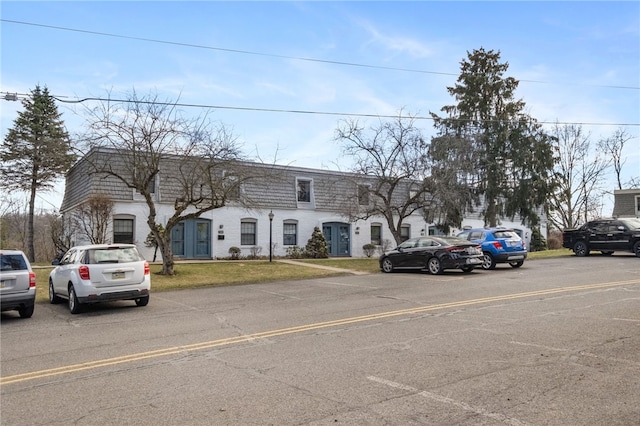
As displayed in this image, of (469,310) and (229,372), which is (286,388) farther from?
(469,310)

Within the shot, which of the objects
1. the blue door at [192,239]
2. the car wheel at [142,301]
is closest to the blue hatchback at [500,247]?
the car wheel at [142,301]

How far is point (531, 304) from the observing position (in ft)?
35.5

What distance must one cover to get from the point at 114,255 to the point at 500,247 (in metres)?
14.2

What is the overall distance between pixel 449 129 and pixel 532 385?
3257cm

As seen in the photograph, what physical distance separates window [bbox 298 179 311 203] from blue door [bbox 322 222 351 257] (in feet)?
6.86

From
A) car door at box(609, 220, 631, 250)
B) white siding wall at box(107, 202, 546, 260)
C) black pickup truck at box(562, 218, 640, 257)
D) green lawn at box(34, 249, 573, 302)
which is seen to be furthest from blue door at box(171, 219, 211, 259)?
car door at box(609, 220, 631, 250)

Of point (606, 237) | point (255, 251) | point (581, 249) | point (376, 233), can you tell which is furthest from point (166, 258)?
point (606, 237)

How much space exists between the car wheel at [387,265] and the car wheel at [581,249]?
448 inches

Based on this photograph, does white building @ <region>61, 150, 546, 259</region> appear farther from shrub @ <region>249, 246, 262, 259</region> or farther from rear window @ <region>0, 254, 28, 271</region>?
rear window @ <region>0, 254, 28, 271</region>

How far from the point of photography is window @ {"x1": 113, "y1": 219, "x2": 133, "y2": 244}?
2620 centimetres

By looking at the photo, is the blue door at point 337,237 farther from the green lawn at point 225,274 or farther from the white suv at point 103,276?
the white suv at point 103,276

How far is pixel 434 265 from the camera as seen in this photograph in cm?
1847

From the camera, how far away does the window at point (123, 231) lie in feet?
86.0

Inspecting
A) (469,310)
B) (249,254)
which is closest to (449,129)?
(249,254)
